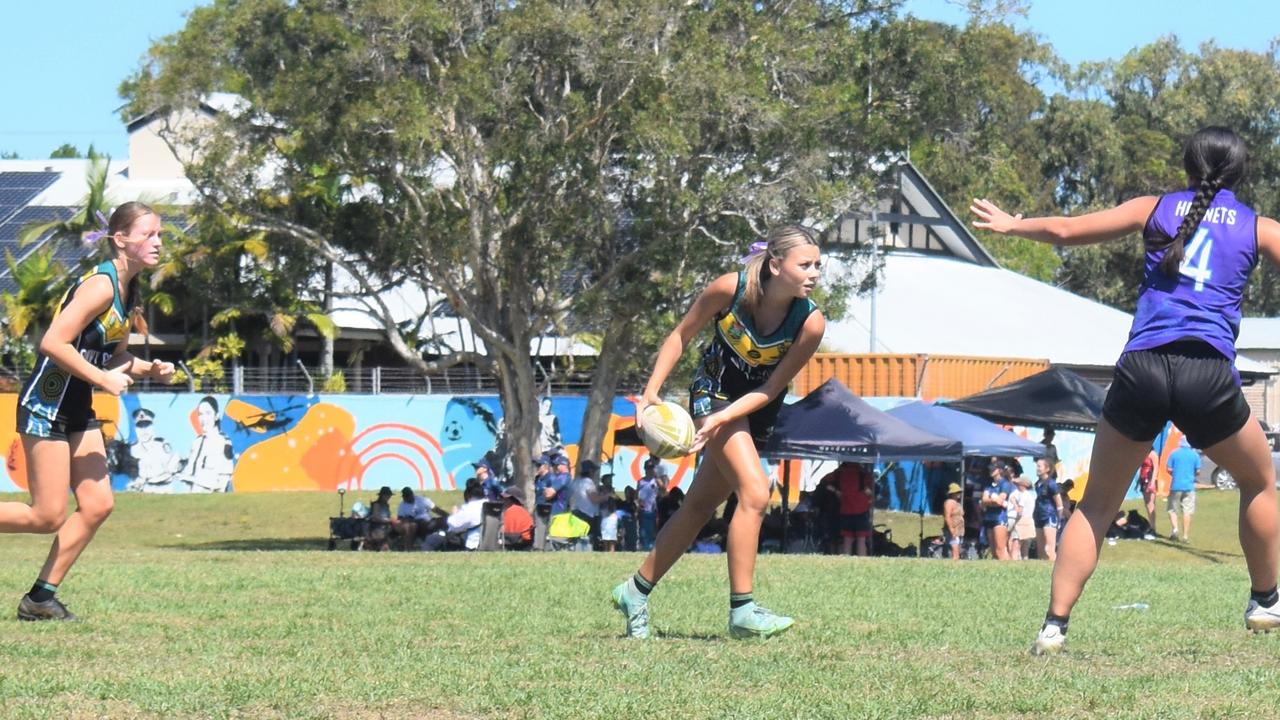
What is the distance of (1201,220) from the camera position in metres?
6.14

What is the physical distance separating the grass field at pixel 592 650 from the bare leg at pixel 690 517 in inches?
13.6

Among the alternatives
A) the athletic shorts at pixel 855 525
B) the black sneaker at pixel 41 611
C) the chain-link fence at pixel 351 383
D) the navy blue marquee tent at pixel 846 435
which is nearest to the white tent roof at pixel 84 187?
the chain-link fence at pixel 351 383

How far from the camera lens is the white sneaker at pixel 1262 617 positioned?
6820mm

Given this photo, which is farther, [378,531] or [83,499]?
[378,531]

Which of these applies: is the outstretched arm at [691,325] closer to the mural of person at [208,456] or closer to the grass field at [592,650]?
the grass field at [592,650]

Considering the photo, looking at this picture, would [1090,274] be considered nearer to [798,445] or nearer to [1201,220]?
[798,445]

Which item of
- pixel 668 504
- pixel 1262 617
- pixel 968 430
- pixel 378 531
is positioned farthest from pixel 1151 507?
pixel 1262 617

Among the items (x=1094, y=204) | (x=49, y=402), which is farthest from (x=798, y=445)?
(x=1094, y=204)

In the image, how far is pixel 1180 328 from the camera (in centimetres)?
608

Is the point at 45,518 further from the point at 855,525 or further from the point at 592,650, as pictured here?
the point at 855,525

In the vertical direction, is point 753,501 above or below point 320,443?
below

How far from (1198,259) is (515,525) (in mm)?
16224

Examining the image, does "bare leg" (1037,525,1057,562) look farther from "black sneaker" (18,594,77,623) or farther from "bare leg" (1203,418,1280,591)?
"black sneaker" (18,594,77,623)

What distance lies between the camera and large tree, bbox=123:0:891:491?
2267 cm
